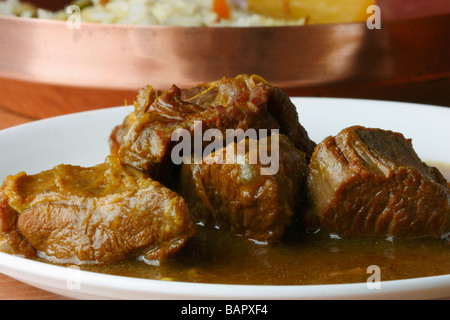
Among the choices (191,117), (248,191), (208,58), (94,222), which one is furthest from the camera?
(208,58)

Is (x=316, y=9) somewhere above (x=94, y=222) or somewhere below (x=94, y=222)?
above

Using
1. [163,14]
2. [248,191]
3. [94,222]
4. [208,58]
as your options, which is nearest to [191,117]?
[248,191]

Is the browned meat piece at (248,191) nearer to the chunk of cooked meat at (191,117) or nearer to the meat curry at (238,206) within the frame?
the meat curry at (238,206)

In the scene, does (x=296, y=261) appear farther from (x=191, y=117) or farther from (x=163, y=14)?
(x=163, y=14)

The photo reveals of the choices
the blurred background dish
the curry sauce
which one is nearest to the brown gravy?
the curry sauce

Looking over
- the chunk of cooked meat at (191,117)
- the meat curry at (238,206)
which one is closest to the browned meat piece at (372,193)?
the meat curry at (238,206)

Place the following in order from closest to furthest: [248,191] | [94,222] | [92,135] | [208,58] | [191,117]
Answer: [94,222], [248,191], [191,117], [92,135], [208,58]

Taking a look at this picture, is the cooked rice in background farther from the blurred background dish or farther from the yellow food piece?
the blurred background dish
